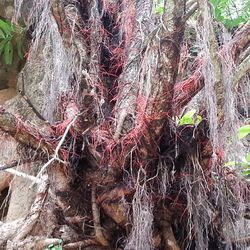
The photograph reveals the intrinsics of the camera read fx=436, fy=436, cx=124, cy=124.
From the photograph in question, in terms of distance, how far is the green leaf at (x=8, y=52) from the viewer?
3.12 m

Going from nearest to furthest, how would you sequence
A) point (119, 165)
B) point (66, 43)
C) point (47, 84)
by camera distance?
point (119, 165)
point (66, 43)
point (47, 84)

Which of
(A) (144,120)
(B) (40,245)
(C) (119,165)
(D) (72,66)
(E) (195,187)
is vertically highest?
(D) (72,66)

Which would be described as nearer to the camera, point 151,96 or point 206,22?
point 206,22

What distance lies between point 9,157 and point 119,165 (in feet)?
1.81

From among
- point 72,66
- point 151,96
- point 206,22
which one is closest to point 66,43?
point 72,66


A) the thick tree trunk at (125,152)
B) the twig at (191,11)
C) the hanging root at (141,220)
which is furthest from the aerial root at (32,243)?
the twig at (191,11)

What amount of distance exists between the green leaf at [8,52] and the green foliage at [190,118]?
5.73 ft

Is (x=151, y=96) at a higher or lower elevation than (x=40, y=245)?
higher

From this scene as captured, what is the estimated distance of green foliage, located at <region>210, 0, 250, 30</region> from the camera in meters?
2.42

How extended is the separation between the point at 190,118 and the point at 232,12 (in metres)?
1.02

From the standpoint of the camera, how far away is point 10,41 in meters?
3.11

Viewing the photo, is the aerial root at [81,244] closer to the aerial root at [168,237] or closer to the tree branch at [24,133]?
the aerial root at [168,237]

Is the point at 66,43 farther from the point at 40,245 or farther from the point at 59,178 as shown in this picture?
the point at 40,245

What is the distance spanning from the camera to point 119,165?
186 cm
